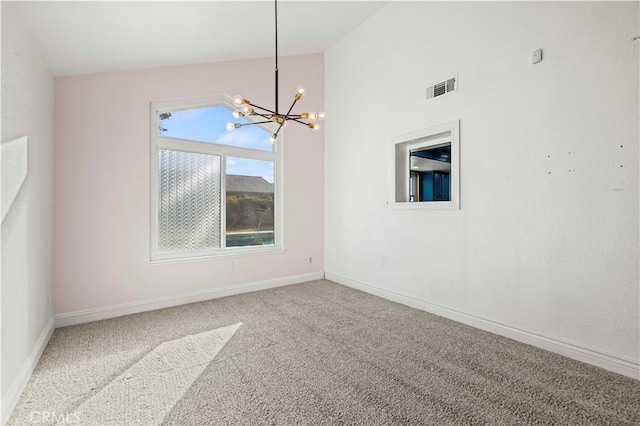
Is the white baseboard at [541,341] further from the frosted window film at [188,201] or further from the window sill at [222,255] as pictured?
the frosted window film at [188,201]

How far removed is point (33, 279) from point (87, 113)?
6.29 ft

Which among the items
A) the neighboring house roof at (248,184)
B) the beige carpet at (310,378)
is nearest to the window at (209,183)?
the neighboring house roof at (248,184)

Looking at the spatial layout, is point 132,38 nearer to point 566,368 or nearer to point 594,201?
point 594,201

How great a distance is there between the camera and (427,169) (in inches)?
146

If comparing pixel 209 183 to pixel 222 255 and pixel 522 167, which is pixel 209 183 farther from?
pixel 522 167

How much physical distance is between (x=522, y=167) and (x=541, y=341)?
1.57 m

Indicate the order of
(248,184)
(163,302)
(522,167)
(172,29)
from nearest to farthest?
(522,167)
(172,29)
(163,302)
(248,184)

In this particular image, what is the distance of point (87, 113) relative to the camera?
3344mm

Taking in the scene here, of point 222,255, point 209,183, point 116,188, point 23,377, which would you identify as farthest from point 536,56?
point 23,377

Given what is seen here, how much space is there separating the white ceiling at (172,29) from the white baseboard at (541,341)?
12.6 ft

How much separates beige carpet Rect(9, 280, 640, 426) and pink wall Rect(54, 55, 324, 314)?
531mm

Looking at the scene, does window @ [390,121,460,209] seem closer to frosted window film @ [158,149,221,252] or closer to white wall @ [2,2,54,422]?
frosted window film @ [158,149,221,252]

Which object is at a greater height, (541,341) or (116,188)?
(116,188)

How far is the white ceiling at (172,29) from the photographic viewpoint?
98.8 inches
